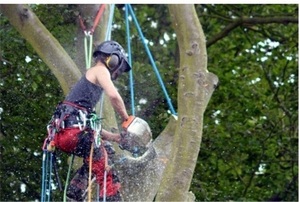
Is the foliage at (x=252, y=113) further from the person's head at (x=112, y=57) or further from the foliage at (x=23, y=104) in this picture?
the person's head at (x=112, y=57)

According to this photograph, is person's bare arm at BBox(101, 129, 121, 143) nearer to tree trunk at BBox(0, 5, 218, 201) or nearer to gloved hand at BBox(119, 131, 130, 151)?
gloved hand at BBox(119, 131, 130, 151)

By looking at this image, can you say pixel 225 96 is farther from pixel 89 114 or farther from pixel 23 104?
pixel 89 114

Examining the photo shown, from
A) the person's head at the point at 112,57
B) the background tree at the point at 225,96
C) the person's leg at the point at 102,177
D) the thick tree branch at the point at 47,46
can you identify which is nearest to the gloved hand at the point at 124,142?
the person's leg at the point at 102,177

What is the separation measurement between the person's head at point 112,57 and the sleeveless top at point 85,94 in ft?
0.43

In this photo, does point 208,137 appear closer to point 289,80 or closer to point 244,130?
point 244,130

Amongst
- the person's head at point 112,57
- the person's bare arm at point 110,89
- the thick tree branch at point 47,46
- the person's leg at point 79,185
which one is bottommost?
the person's leg at point 79,185

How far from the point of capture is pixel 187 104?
4.91m

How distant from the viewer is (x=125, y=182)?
5.23 metres

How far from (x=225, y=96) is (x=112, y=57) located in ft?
15.5

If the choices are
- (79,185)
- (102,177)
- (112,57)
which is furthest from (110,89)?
(79,185)

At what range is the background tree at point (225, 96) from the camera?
7.40m

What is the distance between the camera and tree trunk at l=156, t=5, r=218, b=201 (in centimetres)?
477

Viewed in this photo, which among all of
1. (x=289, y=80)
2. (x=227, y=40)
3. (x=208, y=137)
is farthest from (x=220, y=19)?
(x=208, y=137)

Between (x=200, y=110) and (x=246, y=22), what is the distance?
4596mm
